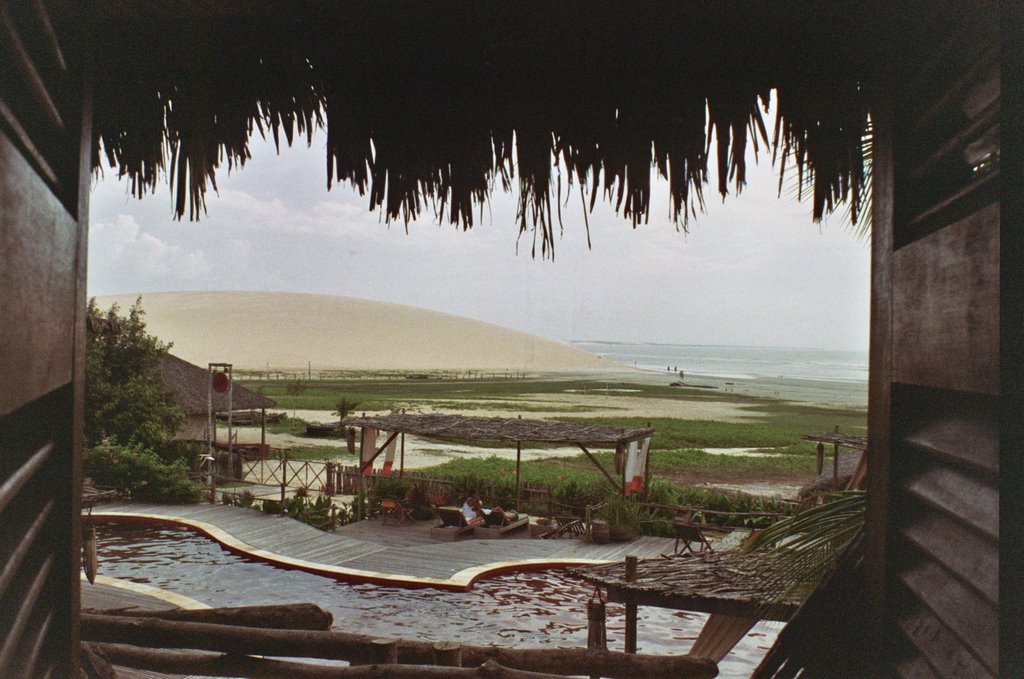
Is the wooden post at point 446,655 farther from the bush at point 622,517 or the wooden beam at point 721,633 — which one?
the bush at point 622,517

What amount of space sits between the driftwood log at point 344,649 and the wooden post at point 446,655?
0.07 ft

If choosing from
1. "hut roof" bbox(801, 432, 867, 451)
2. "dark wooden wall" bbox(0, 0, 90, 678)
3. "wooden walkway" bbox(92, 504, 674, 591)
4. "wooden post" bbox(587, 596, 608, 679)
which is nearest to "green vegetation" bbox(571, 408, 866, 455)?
"hut roof" bbox(801, 432, 867, 451)

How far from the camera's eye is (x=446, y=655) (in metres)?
2.89

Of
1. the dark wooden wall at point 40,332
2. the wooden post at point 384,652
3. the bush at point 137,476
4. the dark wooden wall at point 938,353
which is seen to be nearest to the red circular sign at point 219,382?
the bush at point 137,476

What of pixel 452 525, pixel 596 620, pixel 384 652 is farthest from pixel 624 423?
pixel 384 652

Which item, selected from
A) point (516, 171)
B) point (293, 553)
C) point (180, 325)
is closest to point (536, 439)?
point (293, 553)

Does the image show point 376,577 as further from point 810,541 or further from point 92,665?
point 810,541

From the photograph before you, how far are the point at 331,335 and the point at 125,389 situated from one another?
3320 inches

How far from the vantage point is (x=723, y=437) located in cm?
3672

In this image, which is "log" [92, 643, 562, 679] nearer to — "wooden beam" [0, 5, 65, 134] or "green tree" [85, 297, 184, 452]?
"wooden beam" [0, 5, 65, 134]

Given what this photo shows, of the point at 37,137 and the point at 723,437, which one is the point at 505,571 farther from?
the point at 723,437

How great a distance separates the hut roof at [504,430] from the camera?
1353 centimetres

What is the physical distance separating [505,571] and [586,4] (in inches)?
376

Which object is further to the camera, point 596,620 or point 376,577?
point 376,577
